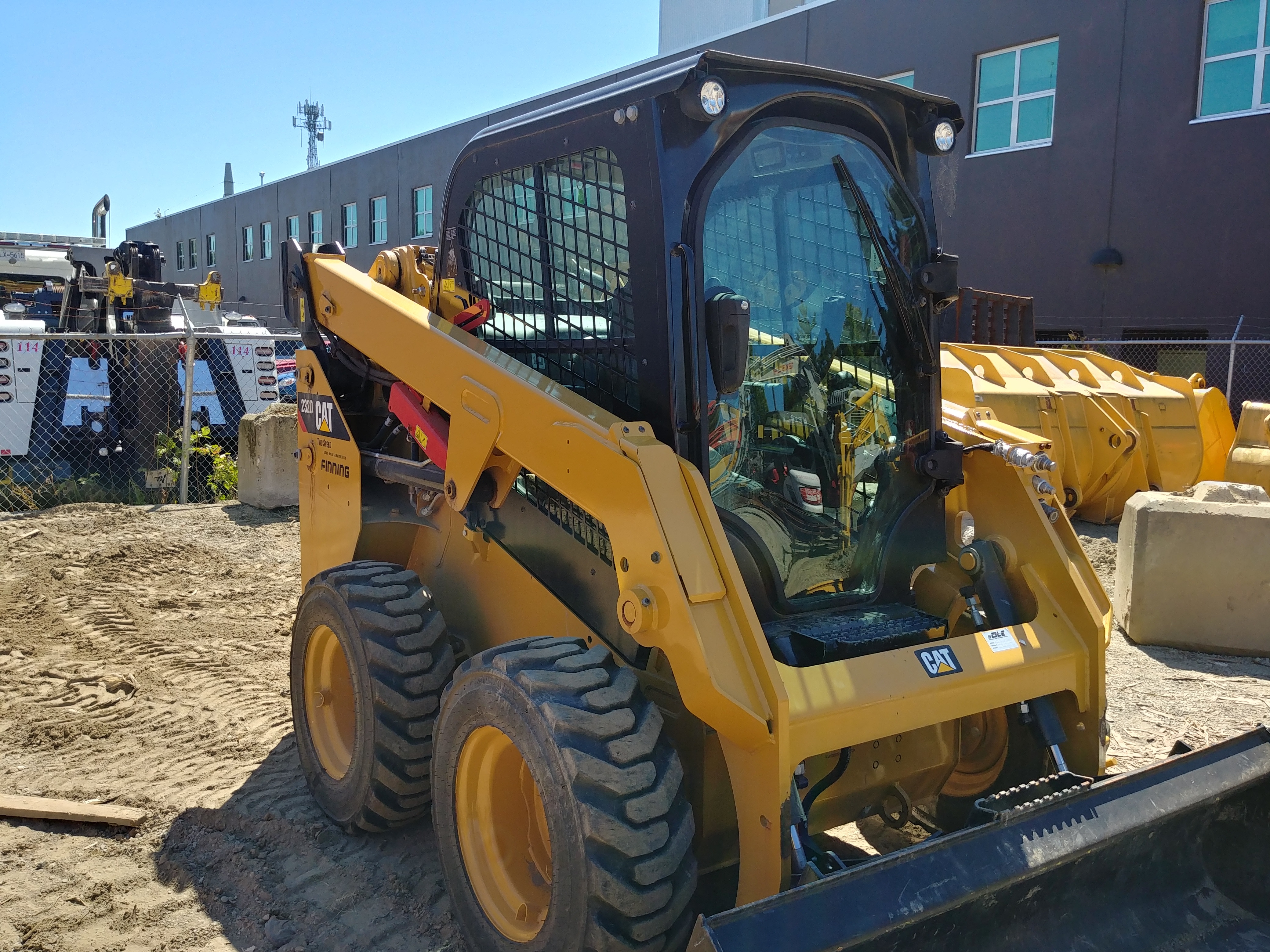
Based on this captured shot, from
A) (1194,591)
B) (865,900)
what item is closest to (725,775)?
(865,900)

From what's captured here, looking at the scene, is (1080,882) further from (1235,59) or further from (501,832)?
(1235,59)

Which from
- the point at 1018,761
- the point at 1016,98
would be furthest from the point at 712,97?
the point at 1016,98

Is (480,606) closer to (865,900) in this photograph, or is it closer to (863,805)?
(863,805)

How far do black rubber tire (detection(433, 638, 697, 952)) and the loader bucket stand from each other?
440mm

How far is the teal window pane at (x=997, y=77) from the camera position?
16.6 meters

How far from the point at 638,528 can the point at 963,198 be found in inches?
653

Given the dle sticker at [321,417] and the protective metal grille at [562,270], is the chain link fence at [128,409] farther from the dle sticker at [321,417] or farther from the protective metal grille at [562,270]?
the protective metal grille at [562,270]

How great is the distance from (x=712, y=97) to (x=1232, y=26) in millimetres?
15246

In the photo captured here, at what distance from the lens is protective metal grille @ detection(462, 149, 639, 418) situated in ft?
9.95

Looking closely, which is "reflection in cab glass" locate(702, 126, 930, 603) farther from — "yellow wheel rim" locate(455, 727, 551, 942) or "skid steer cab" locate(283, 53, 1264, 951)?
"yellow wheel rim" locate(455, 727, 551, 942)

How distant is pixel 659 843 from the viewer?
2408 mm

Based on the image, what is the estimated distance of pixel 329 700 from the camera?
407 centimetres

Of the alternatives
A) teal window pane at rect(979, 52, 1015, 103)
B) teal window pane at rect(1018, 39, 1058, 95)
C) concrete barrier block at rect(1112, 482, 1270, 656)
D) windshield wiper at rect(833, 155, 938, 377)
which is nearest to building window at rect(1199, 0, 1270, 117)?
teal window pane at rect(1018, 39, 1058, 95)

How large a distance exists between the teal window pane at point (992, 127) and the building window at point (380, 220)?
20259mm
